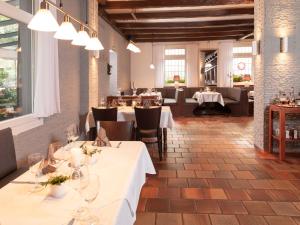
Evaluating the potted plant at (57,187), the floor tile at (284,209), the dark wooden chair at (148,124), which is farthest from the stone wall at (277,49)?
the potted plant at (57,187)

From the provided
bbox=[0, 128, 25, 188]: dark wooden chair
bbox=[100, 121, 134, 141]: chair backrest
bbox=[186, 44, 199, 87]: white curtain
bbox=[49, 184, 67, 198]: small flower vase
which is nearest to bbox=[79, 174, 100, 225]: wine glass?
bbox=[49, 184, 67, 198]: small flower vase

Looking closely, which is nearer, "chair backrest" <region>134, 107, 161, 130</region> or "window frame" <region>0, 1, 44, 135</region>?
"window frame" <region>0, 1, 44, 135</region>

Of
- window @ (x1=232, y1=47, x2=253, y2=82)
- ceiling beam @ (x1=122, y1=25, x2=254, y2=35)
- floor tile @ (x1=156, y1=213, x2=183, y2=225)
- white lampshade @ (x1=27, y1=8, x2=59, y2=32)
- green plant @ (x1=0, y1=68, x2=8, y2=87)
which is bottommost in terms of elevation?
floor tile @ (x1=156, y1=213, x2=183, y2=225)

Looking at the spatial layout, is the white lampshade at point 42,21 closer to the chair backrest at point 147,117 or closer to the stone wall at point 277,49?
the chair backrest at point 147,117

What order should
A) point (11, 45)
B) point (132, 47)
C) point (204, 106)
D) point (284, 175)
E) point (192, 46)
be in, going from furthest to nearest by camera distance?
point (192, 46)
point (204, 106)
point (132, 47)
point (284, 175)
point (11, 45)

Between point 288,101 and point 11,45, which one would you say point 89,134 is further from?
point 288,101

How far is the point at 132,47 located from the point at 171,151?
107 inches

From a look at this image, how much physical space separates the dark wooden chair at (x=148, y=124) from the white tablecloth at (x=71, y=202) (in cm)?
279

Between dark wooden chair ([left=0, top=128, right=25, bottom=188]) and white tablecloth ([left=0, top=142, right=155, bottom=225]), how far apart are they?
58cm

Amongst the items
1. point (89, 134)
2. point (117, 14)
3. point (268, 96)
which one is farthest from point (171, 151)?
point (117, 14)

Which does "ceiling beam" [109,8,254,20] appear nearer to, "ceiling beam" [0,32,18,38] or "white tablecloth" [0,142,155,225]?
"ceiling beam" [0,32,18,38]

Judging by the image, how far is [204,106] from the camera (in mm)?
11914

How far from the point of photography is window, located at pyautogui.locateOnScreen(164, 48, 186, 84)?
45.9 feet

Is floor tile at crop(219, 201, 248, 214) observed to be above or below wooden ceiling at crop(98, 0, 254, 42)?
below
